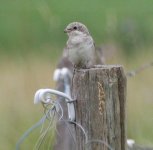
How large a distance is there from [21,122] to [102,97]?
3.66m

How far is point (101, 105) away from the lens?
407cm

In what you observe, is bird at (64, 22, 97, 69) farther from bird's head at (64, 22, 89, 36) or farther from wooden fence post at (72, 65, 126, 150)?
wooden fence post at (72, 65, 126, 150)

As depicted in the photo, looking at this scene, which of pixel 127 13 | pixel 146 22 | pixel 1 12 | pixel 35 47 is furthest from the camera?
pixel 1 12

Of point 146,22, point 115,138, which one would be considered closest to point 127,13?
point 146,22

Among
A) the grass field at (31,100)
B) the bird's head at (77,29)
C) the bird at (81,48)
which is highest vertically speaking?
the bird's head at (77,29)

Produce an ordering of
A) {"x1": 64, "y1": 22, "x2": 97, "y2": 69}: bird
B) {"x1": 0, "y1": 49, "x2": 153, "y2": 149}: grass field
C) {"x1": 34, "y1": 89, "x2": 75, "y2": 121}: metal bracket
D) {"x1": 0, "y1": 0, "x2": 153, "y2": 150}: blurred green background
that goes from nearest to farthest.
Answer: {"x1": 34, "y1": 89, "x2": 75, "y2": 121}: metal bracket
{"x1": 64, "y1": 22, "x2": 97, "y2": 69}: bird
{"x1": 0, "y1": 49, "x2": 153, "y2": 149}: grass field
{"x1": 0, "y1": 0, "x2": 153, "y2": 150}: blurred green background

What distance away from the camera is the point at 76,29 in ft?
16.3

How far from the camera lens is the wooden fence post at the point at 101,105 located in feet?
13.4

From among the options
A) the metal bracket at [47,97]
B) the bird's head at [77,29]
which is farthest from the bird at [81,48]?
the metal bracket at [47,97]

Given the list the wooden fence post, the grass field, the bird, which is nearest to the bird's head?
the bird

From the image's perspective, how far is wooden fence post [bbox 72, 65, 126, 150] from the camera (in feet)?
13.4

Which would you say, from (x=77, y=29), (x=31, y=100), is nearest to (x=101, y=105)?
(x=77, y=29)

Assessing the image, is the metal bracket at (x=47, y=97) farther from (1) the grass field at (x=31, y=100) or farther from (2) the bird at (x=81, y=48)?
(1) the grass field at (x=31, y=100)

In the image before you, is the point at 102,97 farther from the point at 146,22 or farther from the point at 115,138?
the point at 146,22
